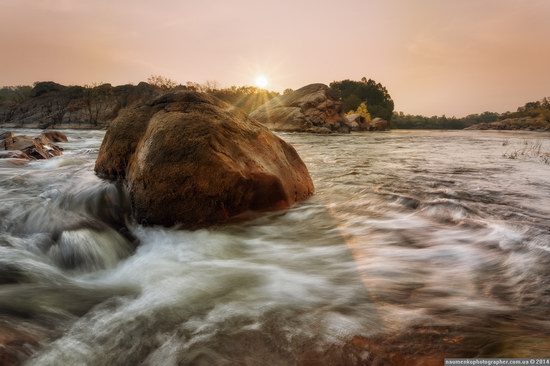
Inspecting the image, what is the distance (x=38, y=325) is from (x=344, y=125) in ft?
103

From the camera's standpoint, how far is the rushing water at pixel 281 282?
5.47ft

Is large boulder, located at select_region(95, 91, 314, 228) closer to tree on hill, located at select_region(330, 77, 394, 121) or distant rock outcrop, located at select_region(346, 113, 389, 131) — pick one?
distant rock outcrop, located at select_region(346, 113, 389, 131)

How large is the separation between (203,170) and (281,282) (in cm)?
158

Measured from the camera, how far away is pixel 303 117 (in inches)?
1176

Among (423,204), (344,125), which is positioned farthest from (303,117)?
(423,204)

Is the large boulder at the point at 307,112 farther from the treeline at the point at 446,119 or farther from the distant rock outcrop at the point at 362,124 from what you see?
the treeline at the point at 446,119

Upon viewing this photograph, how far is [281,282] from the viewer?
251 centimetres

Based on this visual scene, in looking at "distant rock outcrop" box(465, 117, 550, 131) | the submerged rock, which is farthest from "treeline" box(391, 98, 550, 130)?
the submerged rock

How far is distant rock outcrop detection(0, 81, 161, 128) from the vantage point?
34594mm

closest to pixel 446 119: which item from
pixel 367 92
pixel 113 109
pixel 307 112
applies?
pixel 367 92

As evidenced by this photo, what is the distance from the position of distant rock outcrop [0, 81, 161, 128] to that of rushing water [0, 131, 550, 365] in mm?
33742

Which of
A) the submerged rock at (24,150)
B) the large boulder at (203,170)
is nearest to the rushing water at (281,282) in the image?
the large boulder at (203,170)

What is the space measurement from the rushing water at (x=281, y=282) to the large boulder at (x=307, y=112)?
24626mm

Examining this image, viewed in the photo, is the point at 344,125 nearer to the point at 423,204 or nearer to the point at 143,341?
the point at 423,204
